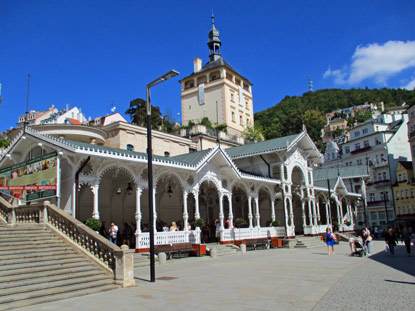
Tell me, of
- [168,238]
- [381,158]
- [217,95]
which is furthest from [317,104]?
[168,238]

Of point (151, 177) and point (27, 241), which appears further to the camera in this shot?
point (151, 177)

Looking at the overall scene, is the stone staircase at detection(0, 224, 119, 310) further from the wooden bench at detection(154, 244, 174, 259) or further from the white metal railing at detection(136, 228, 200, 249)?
the white metal railing at detection(136, 228, 200, 249)

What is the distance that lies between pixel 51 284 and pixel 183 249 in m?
9.27

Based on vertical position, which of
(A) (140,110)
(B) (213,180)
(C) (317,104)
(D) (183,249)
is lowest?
(D) (183,249)

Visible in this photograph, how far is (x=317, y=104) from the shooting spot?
154 m

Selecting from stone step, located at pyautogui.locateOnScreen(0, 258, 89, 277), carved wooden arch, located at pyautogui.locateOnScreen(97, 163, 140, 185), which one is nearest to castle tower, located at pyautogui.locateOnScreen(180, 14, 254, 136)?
carved wooden arch, located at pyautogui.locateOnScreen(97, 163, 140, 185)

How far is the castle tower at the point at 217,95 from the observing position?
5673cm

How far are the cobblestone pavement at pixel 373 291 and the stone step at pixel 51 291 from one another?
230 inches

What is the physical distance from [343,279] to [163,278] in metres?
5.59

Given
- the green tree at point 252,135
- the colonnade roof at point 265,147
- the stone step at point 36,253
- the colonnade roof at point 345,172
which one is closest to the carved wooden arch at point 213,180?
the colonnade roof at point 265,147

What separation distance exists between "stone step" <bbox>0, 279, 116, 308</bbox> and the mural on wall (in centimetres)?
560

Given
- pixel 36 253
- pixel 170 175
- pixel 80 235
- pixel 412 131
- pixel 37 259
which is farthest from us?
pixel 412 131

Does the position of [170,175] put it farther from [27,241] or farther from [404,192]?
[404,192]

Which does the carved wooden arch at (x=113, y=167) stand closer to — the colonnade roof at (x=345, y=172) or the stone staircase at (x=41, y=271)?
the stone staircase at (x=41, y=271)
